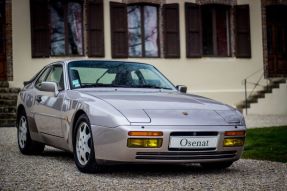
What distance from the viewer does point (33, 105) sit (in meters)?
8.44

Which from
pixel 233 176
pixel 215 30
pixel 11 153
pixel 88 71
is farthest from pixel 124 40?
pixel 233 176

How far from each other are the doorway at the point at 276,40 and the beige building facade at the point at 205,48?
8 cm

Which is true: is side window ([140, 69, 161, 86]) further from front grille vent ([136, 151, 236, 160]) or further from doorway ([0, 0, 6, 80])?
doorway ([0, 0, 6, 80])

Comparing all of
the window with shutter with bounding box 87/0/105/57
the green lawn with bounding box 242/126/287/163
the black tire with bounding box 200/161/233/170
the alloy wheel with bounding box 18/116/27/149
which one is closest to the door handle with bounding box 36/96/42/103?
the alloy wheel with bounding box 18/116/27/149

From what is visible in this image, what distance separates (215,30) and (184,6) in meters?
1.57

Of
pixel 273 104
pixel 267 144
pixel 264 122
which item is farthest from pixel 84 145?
pixel 273 104

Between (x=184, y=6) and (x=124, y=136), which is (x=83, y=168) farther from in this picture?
(x=184, y=6)

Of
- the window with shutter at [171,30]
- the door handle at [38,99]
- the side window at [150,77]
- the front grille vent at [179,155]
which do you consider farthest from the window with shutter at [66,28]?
the front grille vent at [179,155]

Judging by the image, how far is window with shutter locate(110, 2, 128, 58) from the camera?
19.5 meters

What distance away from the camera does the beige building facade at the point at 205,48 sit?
19.4m

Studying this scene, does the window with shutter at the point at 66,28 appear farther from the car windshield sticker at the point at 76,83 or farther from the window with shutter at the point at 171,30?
the car windshield sticker at the point at 76,83

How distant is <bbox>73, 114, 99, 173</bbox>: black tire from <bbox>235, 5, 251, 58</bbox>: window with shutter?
15109 millimetres

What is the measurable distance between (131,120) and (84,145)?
796 mm

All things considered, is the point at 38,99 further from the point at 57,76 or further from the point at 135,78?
the point at 135,78
